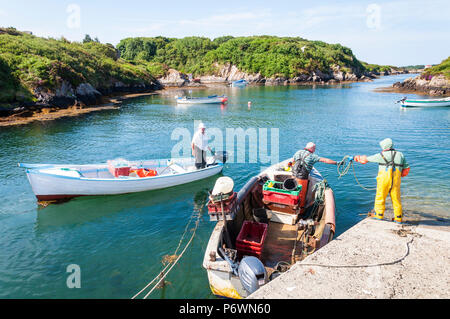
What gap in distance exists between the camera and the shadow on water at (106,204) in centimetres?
1111

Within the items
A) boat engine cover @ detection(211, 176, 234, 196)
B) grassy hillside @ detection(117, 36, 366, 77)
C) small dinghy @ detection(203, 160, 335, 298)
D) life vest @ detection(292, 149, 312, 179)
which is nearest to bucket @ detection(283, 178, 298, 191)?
small dinghy @ detection(203, 160, 335, 298)

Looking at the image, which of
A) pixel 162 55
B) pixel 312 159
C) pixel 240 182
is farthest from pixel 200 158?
pixel 162 55

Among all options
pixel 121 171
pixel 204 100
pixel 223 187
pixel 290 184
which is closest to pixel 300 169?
pixel 290 184

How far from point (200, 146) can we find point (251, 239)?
6.63 metres

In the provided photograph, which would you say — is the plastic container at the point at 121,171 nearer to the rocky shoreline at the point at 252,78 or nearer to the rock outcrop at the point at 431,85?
the rock outcrop at the point at 431,85

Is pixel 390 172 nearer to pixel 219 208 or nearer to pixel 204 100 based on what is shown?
pixel 219 208

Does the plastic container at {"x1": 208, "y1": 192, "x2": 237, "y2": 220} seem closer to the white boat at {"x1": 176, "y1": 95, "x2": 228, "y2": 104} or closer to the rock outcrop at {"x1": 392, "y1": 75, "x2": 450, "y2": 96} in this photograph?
the white boat at {"x1": 176, "y1": 95, "x2": 228, "y2": 104}

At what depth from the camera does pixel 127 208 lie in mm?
12102

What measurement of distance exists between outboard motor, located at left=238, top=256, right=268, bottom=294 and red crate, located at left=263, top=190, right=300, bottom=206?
10.6ft

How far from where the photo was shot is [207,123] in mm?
32781

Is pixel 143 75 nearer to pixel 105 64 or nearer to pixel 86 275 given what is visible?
pixel 105 64

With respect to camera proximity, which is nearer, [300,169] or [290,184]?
[290,184]

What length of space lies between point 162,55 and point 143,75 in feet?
218

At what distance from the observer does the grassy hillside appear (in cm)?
10738
